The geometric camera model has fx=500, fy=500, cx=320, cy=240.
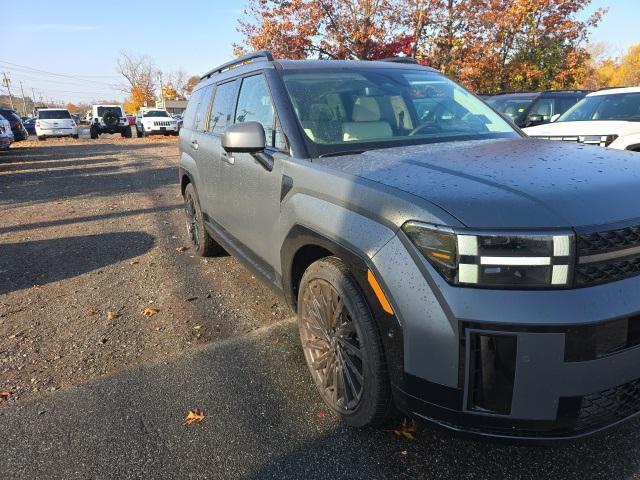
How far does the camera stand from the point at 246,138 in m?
2.89

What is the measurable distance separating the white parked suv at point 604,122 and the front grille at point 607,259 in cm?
508

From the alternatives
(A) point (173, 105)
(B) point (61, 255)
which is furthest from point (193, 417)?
(A) point (173, 105)

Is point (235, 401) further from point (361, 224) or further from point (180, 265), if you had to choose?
point (180, 265)

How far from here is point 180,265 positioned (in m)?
5.44

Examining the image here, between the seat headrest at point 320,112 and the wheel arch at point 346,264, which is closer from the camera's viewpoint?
the wheel arch at point 346,264

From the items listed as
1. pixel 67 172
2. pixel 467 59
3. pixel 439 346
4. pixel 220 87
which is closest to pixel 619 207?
pixel 439 346

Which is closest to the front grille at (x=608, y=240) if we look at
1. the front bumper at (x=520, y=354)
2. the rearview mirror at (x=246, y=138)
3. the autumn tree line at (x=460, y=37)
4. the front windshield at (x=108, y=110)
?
the front bumper at (x=520, y=354)

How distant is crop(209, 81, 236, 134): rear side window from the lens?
13.7 feet

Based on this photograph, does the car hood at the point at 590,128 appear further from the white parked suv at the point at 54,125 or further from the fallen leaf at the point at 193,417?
the white parked suv at the point at 54,125

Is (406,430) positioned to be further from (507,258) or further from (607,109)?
(607,109)

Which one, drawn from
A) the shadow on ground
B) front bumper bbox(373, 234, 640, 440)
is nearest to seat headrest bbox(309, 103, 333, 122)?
front bumper bbox(373, 234, 640, 440)

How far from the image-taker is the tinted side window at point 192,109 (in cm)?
542

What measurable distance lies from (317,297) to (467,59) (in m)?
18.9

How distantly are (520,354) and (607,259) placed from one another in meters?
0.49
